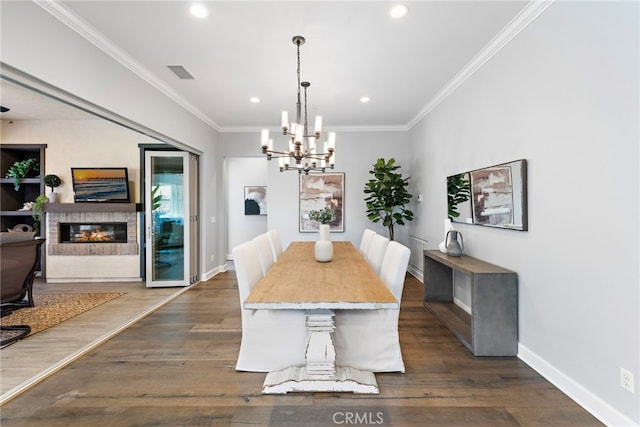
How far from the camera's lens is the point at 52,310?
Answer: 3541 mm

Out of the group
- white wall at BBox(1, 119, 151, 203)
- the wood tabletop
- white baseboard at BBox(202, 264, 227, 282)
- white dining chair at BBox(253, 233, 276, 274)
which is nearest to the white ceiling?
white wall at BBox(1, 119, 151, 203)

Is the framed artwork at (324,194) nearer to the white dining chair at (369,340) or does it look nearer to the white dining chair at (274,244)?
the white dining chair at (274,244)

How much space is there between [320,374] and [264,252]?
4.51 ft

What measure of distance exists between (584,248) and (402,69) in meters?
2.42

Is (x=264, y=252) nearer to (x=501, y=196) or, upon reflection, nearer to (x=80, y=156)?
(x=501, y=196)

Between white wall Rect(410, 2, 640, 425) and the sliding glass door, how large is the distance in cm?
425

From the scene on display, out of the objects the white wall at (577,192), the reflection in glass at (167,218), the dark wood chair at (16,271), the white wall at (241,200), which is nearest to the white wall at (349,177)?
the white wall at (241,200)

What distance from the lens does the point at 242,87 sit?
12.0 ft

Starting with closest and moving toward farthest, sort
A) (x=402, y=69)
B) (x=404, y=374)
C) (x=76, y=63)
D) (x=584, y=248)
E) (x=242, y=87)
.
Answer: (x=584, y=248) < (x=404, y=374) < (x=76, y=63) < (x=402, y=69) < (x=242, y=87)

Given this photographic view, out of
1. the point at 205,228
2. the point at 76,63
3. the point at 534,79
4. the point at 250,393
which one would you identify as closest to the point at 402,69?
the point at 534,79

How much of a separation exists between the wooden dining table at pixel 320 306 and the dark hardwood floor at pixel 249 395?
0.26 ft

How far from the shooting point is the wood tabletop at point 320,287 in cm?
169

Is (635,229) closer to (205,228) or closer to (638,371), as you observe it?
(638,371)

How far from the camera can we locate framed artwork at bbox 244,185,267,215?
6828mm
